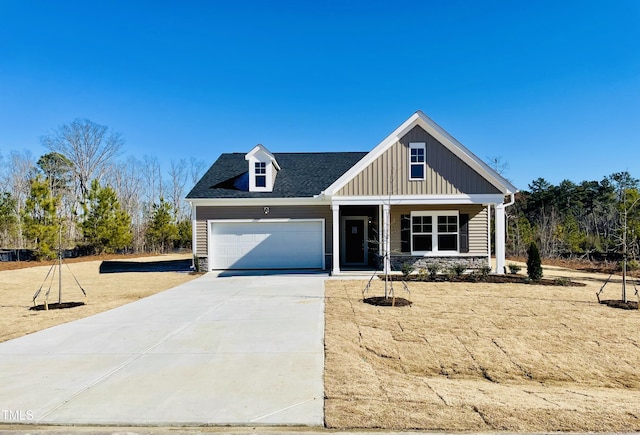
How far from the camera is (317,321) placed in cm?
762

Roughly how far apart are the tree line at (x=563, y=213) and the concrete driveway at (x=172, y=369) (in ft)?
67.3

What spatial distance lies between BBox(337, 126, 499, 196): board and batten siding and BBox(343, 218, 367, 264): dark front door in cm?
377

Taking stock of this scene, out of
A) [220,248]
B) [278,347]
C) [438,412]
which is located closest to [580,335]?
[438,412]

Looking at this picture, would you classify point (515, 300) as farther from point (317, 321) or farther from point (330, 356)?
point (330, 356)

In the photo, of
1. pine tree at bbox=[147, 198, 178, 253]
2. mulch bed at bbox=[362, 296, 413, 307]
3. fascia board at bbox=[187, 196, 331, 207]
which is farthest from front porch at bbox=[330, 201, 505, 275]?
pine tree at bbox=[147, 198, 178, 253]

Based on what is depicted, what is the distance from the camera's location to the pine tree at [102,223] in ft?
82.4

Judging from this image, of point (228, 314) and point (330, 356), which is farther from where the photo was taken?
point (228, 314)

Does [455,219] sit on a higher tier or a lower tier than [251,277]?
higher

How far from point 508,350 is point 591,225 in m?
30.8

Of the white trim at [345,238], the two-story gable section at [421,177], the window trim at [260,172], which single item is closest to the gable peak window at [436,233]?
the two-story gable section at [421,177]

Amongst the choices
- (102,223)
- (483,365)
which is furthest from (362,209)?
(102,223)

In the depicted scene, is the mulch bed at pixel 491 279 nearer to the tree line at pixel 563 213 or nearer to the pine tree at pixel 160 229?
the tree line at pixel 563 213

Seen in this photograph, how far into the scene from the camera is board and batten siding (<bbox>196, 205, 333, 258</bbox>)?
17.4m

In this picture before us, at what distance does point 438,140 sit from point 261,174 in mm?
7778
